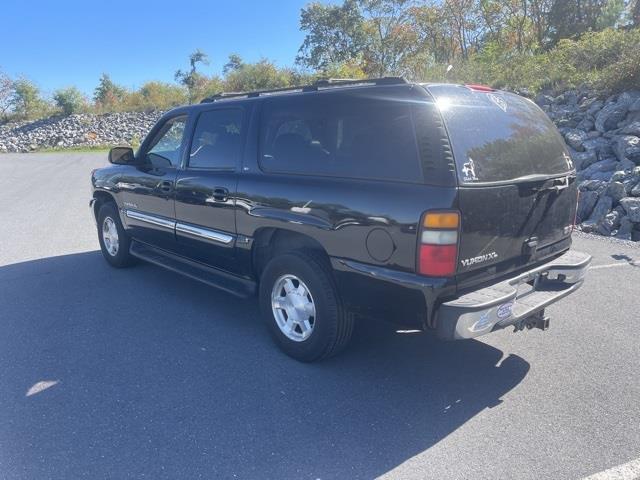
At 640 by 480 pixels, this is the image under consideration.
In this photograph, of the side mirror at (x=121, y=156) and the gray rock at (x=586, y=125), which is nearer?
the side mirror at (x=121, y=156)

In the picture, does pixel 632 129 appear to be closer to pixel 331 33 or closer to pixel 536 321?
pixel 536 321

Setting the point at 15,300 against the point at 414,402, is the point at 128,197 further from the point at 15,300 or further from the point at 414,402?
the point at 414,402

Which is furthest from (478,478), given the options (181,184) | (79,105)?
(79,105)

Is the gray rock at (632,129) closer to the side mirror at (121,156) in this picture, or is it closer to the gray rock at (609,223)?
the gray rock at (609,223)

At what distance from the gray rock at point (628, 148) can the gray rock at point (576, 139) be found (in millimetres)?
805

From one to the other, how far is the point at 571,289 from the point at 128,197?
181 inches

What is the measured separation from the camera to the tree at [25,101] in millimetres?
44969

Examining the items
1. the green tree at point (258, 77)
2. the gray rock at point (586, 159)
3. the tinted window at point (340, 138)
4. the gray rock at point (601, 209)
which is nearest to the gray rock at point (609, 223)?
the gray rock at point (601, 209)

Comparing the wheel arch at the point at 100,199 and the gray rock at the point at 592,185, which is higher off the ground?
the wheel arch at the point at 100,199

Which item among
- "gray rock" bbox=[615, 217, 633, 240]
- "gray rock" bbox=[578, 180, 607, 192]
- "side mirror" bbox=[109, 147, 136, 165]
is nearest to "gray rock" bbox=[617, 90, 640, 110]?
"gray rock" bbox=[578, 180, 607, 192]

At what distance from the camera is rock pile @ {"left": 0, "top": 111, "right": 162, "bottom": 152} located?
38.3 m

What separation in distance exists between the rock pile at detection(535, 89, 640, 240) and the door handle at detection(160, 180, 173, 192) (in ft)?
21.3

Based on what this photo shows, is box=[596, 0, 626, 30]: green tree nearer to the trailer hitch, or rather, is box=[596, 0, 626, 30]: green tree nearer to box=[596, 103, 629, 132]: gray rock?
box=[596, 103, 629, 132]: gray rock

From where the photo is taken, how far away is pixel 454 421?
Result: 3129 mm
